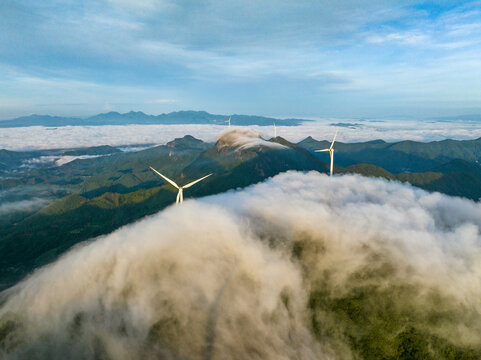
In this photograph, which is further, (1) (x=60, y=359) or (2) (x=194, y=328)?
(2) (x=194, y=328)

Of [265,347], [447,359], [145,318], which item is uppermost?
[145,318]

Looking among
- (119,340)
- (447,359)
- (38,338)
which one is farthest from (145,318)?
(447,359)

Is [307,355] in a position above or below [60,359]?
below

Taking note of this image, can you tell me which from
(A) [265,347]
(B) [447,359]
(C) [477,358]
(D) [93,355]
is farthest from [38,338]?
(C) [477,358]

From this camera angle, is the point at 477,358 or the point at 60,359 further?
the point at 477,358

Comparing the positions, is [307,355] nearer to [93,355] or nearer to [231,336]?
[231,336]

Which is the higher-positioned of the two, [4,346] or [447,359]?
[4,346]

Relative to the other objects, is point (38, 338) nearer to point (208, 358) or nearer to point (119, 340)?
point (119, 340)

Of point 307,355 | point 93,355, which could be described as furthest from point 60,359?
point 307,355
